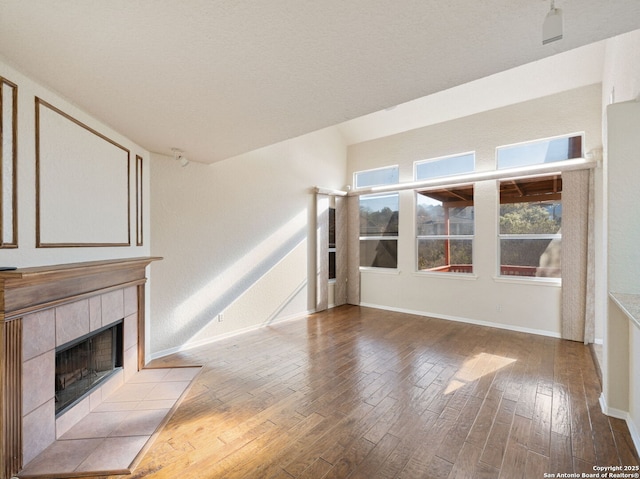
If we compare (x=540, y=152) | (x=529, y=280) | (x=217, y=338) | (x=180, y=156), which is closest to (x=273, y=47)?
(x=180, y=156)

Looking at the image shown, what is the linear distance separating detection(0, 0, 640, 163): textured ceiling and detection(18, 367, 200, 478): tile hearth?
2.44 m

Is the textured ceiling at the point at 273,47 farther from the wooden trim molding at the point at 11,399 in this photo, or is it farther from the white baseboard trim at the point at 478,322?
the white baseboard trim at the point at 478,322

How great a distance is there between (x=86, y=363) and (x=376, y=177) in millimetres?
5523

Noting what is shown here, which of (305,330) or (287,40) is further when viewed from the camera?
(305,330)

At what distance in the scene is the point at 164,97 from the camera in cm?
210

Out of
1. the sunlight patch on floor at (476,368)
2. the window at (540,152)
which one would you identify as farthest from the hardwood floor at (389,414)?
the window at (540,152)

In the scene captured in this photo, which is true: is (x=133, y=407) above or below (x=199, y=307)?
below

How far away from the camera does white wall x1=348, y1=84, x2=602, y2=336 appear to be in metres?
4.23

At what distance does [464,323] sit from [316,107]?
4353mm

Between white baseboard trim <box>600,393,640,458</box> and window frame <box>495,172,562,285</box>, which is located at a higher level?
window frame <box>495,172,562,285</box>

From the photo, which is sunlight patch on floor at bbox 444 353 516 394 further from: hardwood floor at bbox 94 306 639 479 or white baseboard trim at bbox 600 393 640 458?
white baseboard trim at bbox 600 393 640 458

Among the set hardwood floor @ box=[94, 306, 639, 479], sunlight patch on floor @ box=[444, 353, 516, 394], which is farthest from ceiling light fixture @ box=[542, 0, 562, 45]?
sunlight patch on floor @ box=[444, 353, 516, 394]

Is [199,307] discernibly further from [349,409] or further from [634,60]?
[634,60]

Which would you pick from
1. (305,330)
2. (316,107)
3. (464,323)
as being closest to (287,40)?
(316,107)
